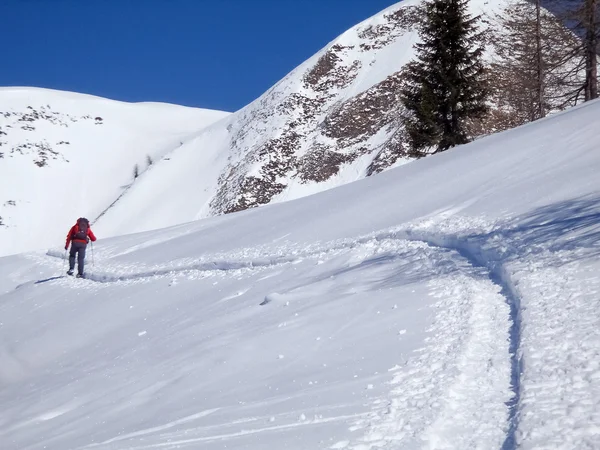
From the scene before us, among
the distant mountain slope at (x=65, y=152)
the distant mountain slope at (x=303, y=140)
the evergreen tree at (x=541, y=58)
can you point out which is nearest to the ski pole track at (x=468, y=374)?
the evergreen tree at (x=541, y=58)

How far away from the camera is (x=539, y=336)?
5434mm

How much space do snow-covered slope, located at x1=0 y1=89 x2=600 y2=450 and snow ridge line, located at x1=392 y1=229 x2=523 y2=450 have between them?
29 millimetres

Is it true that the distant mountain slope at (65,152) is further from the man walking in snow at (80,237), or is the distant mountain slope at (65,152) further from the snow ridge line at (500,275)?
the snow ridge line at (500,275)

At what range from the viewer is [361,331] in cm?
697

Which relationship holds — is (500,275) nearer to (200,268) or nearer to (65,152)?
(200,268)

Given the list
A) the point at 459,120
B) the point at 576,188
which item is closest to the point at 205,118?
→ the point at 459,120

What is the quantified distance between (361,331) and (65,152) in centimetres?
8138

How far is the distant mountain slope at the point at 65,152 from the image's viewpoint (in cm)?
6869

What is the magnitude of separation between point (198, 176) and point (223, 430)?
57.8 metres

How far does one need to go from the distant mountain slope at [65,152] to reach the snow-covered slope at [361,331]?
5584cm

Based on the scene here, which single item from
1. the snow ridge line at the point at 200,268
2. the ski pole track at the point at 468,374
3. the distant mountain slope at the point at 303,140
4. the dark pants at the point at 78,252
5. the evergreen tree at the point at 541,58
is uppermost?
the distant mountain slope at the point at 303,140

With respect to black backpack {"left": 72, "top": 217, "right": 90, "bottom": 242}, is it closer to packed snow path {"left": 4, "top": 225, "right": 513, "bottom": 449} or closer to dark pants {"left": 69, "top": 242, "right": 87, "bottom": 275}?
dark pants {"left": 69, "top": 242, "right": 87, "bottom": 275}

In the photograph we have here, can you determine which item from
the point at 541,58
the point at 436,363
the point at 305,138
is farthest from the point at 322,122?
the point at 436,363

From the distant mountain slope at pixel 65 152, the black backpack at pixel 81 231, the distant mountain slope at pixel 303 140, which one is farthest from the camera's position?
the distant mountain slope at pixel 65 152
